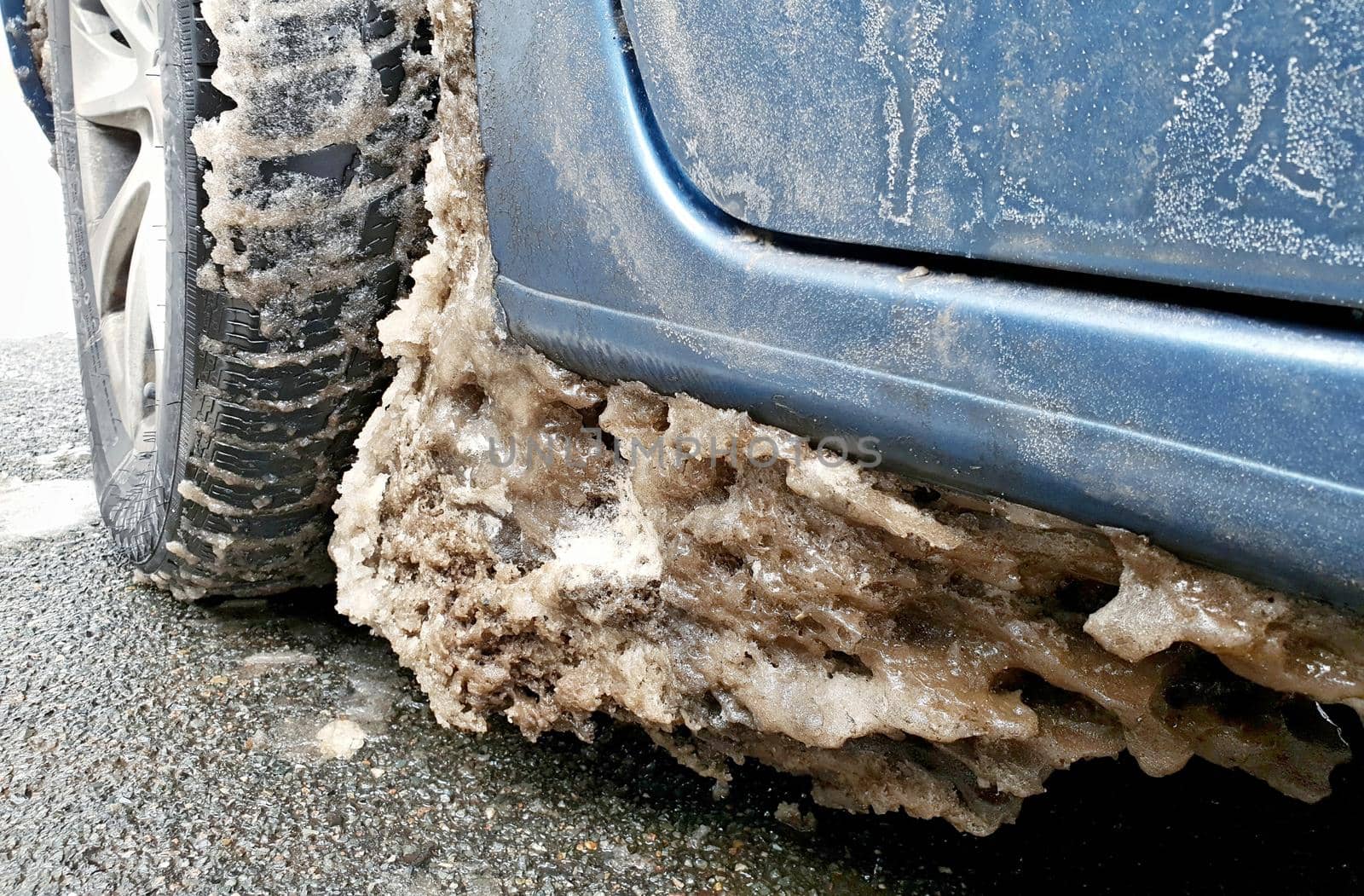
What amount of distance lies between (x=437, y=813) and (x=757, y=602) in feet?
1.96

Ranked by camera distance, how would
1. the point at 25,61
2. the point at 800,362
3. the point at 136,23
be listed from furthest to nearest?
the point at 25,61
the point at 136,23
the point at 800,362

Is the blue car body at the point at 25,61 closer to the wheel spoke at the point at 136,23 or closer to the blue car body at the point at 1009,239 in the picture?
the wheel spoke at the point at 136,23

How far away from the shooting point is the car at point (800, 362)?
0.70 meters

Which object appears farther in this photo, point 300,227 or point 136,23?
point 136,23

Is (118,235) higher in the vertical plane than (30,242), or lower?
higher

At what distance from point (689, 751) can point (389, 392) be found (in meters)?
0.65

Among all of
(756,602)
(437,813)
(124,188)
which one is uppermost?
(124,188)

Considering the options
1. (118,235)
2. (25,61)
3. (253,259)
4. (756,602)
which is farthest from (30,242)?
(756,602)

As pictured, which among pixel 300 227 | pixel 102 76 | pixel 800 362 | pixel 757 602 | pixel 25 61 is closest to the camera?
pixel 800 362

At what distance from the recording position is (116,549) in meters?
2.05

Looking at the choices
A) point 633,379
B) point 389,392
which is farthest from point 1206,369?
point 389,392

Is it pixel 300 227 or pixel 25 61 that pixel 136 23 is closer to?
pixel 300 227

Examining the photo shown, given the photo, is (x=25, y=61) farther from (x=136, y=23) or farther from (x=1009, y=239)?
(x=1009, y=239)

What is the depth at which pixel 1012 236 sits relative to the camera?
30.9 inches
